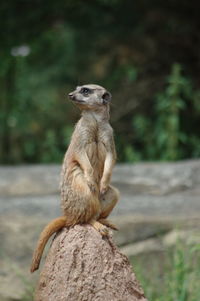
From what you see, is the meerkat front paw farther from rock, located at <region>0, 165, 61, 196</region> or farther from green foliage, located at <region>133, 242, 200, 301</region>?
rock, located at <region>0, 165, 61, 196</region>

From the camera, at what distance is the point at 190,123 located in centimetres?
1176

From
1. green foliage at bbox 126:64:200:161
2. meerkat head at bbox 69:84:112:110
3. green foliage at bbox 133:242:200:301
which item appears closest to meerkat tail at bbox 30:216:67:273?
meerkat head at bbox 69:84:112:110

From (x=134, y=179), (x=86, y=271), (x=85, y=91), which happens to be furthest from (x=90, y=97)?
(x=134, y=179)

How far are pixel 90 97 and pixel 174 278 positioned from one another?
6.54 feet

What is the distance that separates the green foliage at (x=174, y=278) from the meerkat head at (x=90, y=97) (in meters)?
A: 1.57

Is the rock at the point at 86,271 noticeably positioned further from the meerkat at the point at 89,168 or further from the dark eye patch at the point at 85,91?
the dark eye patch at the point at 85,91

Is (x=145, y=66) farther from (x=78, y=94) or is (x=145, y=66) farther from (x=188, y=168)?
(x=78, y=94)

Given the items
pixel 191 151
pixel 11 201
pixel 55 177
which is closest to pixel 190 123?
pixel 191 151

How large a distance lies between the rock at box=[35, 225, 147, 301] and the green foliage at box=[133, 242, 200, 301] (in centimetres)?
117

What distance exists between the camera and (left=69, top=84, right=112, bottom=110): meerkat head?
4.20m

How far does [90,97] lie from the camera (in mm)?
4234

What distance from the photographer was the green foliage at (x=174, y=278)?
5.50m

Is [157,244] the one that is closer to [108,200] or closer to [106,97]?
[108,200]

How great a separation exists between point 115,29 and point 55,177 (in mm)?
4839
